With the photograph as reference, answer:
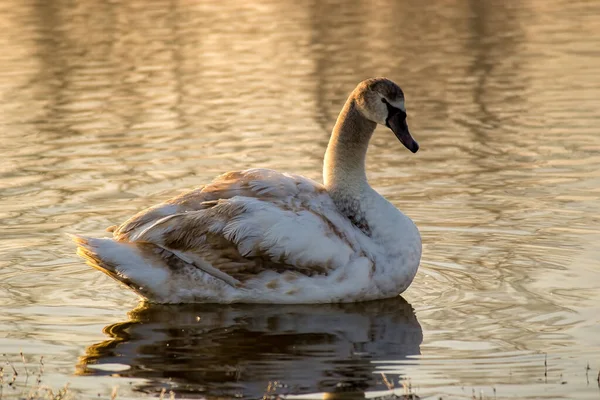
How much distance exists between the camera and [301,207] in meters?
9.66

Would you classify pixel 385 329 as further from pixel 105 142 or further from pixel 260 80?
pixel 260 80

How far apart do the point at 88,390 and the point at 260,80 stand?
1337 cm

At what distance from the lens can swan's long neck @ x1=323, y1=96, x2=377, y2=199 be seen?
1013cm

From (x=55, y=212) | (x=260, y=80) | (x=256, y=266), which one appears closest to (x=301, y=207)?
(x=256, y=266)

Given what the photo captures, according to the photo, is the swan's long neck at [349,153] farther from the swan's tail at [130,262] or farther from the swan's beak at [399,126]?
the swan's tail at [130,262]

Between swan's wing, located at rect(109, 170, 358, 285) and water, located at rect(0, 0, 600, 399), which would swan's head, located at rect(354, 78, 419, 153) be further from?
water, located at rect(0, 0, 600, 399)

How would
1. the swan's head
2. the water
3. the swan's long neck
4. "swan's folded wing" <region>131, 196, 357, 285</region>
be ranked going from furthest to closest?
the swan's long neck, the swan's head, "swan's folded wing" <region>131, 196, 357, 285</region>, the water

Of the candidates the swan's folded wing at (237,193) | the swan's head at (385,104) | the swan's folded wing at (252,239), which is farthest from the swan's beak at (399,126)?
the swan's folded wing at (252,239)

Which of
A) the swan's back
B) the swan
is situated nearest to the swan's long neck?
the swan

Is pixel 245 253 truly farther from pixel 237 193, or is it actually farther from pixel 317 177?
pixel 317 177

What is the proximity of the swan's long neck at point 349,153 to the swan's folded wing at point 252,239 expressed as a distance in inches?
19.7

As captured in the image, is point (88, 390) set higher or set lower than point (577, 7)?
higher

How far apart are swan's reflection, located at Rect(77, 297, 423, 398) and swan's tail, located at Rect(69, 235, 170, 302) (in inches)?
9.4

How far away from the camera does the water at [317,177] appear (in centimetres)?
820
